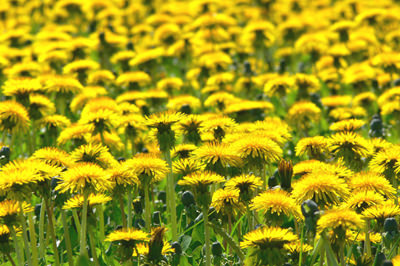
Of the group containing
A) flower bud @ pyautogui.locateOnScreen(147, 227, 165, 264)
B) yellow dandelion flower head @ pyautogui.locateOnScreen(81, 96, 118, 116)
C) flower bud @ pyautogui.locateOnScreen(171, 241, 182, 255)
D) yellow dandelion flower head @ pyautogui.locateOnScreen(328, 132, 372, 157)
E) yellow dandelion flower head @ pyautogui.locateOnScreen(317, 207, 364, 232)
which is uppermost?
yellow dandelion flower head @ pyautogui.locateOnScreen(81, 96, 118, 116)

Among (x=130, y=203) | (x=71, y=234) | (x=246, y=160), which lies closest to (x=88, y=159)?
(x=130, y=203)

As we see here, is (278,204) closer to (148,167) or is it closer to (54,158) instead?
(148,167)

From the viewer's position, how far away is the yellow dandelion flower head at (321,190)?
2654 mm

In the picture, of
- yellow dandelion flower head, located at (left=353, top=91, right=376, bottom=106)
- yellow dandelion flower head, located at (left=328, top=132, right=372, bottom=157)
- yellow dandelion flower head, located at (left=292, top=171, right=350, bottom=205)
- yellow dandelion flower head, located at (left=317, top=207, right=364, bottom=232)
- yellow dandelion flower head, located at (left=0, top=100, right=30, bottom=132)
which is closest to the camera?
yellow dandelion flower head, located at (left=317, top=207, right=364, bottom=232)

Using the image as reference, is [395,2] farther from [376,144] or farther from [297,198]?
[297,198]

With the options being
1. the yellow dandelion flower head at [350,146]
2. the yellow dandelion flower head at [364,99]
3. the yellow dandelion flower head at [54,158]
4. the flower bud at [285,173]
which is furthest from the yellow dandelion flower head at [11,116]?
the yellow dandelion flower head at [364,99]

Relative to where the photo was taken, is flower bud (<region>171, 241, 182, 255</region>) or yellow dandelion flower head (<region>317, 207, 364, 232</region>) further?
flower bud (<region>171, 241, 182, 255</region>)

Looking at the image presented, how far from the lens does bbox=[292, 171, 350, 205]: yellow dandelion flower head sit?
265 centimetres

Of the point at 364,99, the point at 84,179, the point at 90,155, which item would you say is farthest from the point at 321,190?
the point at 364,99

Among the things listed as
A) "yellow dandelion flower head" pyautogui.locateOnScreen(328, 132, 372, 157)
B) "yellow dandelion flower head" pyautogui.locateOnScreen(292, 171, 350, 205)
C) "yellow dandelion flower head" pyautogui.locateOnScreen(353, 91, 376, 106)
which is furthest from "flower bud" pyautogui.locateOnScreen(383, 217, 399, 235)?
"yellow dandelion flower head" pyautogui.locateOnScreen(353, 91, 376, 106)

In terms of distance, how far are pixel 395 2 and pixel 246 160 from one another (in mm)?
7584

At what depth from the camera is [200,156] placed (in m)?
3.14

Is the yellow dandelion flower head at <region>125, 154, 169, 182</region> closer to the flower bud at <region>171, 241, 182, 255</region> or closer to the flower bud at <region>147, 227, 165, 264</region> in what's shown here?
the flower bud at <region>171, 241, 182, 255</region>

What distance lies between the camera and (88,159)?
3.37 meters
